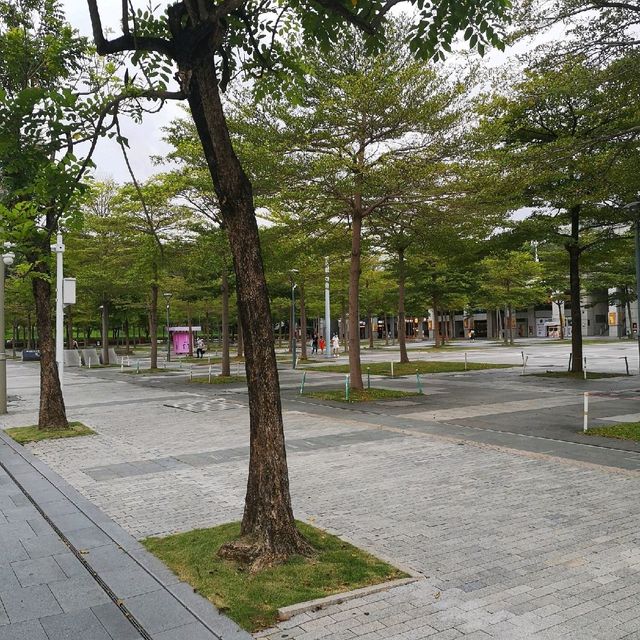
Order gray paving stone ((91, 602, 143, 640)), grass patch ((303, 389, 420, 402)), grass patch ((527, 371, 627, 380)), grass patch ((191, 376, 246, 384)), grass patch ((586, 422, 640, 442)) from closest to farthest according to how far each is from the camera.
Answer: gray paving stone ((91, 602, 143, 640)), grass patch ((586, 422, 640, 442)), grass patch ((303, 389, 420, 402)), grass patch ((527, 371, 627, 380)), grass patch ((191, 376, 246, 384))

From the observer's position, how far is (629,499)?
728 cm

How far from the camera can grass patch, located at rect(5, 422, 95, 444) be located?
12.6m

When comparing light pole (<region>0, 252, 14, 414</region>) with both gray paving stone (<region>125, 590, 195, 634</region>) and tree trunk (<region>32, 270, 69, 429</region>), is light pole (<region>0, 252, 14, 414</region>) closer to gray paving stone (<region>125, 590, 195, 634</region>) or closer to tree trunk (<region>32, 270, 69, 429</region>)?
tree trunk (<region>32, 270, 69, 429</region>)

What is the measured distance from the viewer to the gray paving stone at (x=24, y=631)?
13.5 ft

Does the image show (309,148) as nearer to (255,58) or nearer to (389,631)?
(255,58)

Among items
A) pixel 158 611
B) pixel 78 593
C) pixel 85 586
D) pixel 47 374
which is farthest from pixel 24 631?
pixel 47 374

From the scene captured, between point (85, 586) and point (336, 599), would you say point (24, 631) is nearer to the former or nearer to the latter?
point (85, 586)

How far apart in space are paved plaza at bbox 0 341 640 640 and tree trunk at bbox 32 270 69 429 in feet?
3.39

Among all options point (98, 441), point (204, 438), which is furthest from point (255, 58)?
point (98, 441)

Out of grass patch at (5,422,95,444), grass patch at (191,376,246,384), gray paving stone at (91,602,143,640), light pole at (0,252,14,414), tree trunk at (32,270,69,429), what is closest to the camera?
gray paving stone at (91,602,143,640)

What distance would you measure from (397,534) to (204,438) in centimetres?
695

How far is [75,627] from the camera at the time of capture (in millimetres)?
4242

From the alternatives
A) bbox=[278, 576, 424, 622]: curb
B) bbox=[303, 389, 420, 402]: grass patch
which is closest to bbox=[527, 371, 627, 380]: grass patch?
bbox=[303, 389, 420, 402]: grass patch

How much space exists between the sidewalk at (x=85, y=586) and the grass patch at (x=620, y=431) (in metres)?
8.89
